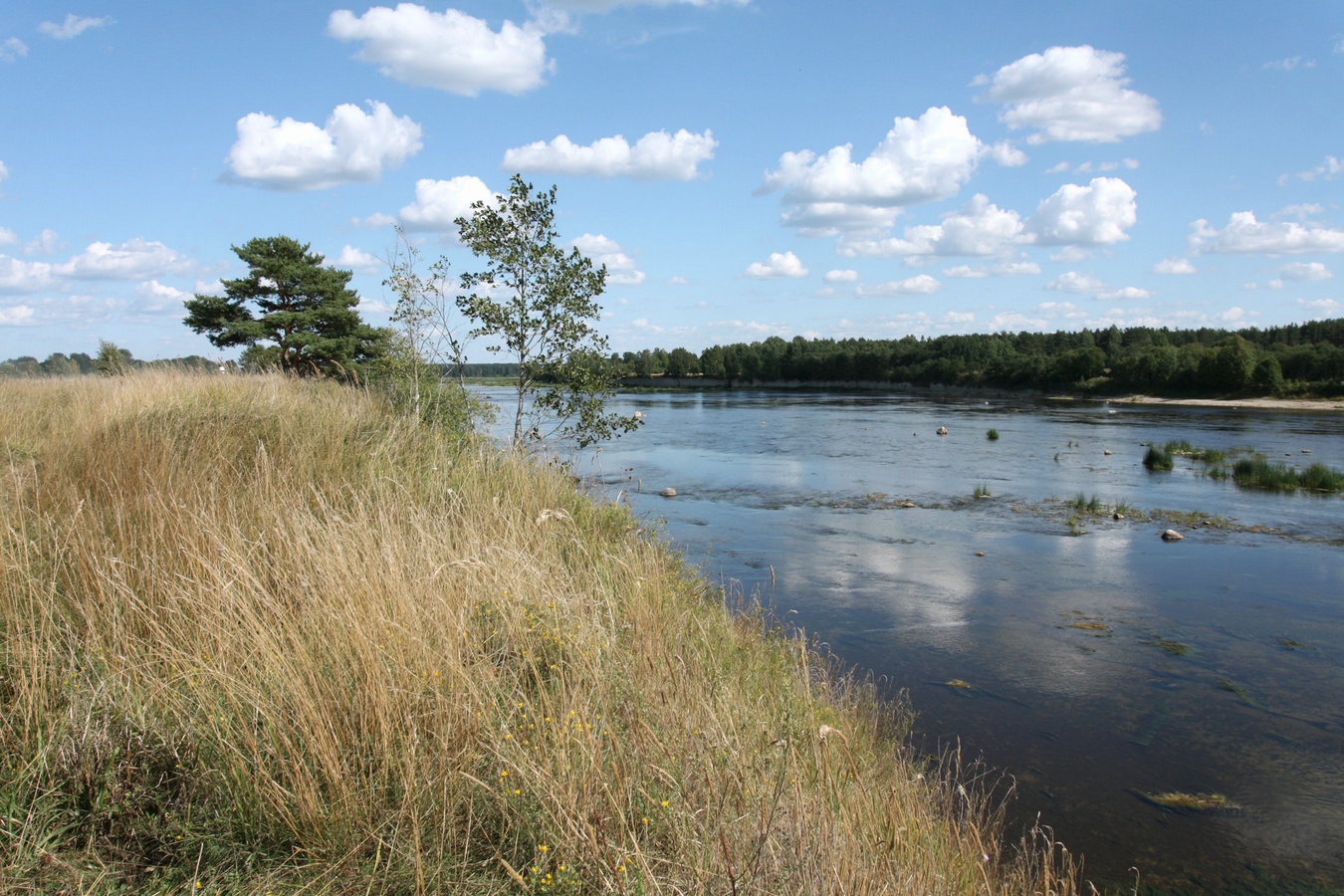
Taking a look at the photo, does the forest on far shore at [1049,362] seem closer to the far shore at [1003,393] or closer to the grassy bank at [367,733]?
the far shore at [1003,393]

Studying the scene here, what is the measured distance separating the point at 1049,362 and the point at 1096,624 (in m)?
79.2

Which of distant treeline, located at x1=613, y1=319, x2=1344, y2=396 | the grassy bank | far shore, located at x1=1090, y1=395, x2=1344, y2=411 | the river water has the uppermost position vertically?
distant treeline, located at x1=613, y1=319, x2=1344, y2=396

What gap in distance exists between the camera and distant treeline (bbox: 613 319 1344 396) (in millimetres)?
61438

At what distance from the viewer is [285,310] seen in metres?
27.8

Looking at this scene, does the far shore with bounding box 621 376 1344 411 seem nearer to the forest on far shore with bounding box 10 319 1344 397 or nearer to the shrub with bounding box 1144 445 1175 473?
the forest on far shore with bounding box 10 319 1344 397

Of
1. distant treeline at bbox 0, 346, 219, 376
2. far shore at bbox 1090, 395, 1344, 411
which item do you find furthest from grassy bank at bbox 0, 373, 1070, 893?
far shore at bbox 1090, 395, 1344, 411

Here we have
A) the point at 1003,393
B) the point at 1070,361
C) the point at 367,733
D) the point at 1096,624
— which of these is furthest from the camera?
the point at 1003,393

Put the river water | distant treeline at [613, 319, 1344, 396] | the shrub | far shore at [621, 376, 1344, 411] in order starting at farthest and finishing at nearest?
distant treeline at [613, 319, 1344, 396] < far shore at [621, 376, 1344, 411] < the shrub < the river water

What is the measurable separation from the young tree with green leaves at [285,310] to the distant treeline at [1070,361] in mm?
17936

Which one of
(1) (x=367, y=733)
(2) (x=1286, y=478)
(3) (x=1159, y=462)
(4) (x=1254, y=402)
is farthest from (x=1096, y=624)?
(4) (x=1254, y=402)

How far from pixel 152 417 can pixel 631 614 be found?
4852 millimetres

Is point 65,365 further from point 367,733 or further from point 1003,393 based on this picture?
point 1003,393

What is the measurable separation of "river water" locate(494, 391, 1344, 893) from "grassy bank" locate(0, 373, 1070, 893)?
2231 mm

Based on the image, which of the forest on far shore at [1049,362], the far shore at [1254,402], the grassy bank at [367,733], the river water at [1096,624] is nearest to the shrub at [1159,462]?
the river water at [1096,624]
